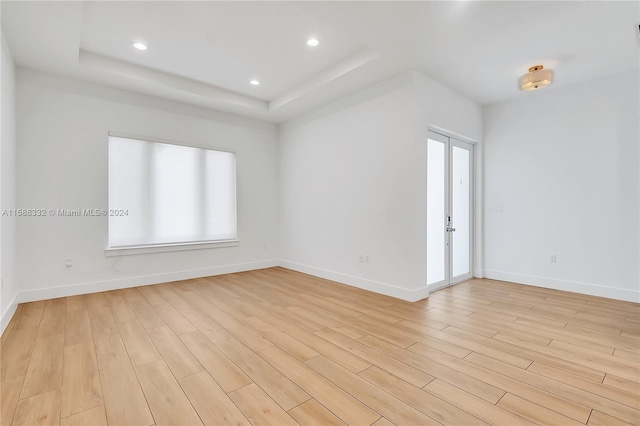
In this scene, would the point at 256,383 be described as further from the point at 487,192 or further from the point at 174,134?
the point at 487,192

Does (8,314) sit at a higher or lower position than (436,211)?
lower

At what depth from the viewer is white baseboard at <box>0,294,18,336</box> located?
109 inches

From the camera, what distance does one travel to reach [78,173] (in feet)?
13.4

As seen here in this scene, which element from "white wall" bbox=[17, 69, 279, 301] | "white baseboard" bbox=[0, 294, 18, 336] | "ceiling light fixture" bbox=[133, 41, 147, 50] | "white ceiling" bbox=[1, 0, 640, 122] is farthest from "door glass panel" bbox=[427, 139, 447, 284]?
"white baseboard" bbox=[0, 294, 18, 336]

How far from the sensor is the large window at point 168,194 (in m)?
4.42

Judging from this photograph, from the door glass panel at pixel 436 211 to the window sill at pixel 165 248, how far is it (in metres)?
3.45

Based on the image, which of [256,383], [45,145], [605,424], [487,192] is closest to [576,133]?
[487,192]

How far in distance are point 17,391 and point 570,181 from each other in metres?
6.14

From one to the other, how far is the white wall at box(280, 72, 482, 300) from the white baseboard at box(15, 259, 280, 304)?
1.06 meters

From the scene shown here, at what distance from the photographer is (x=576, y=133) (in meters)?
4.12

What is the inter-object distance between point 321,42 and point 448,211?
295cm

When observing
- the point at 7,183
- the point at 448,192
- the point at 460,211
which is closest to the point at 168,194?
the point at 7,183

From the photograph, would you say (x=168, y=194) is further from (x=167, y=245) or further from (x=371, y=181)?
(x=371, y=181)

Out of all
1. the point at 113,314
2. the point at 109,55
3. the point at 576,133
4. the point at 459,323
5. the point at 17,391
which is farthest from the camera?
the point at 576,133
